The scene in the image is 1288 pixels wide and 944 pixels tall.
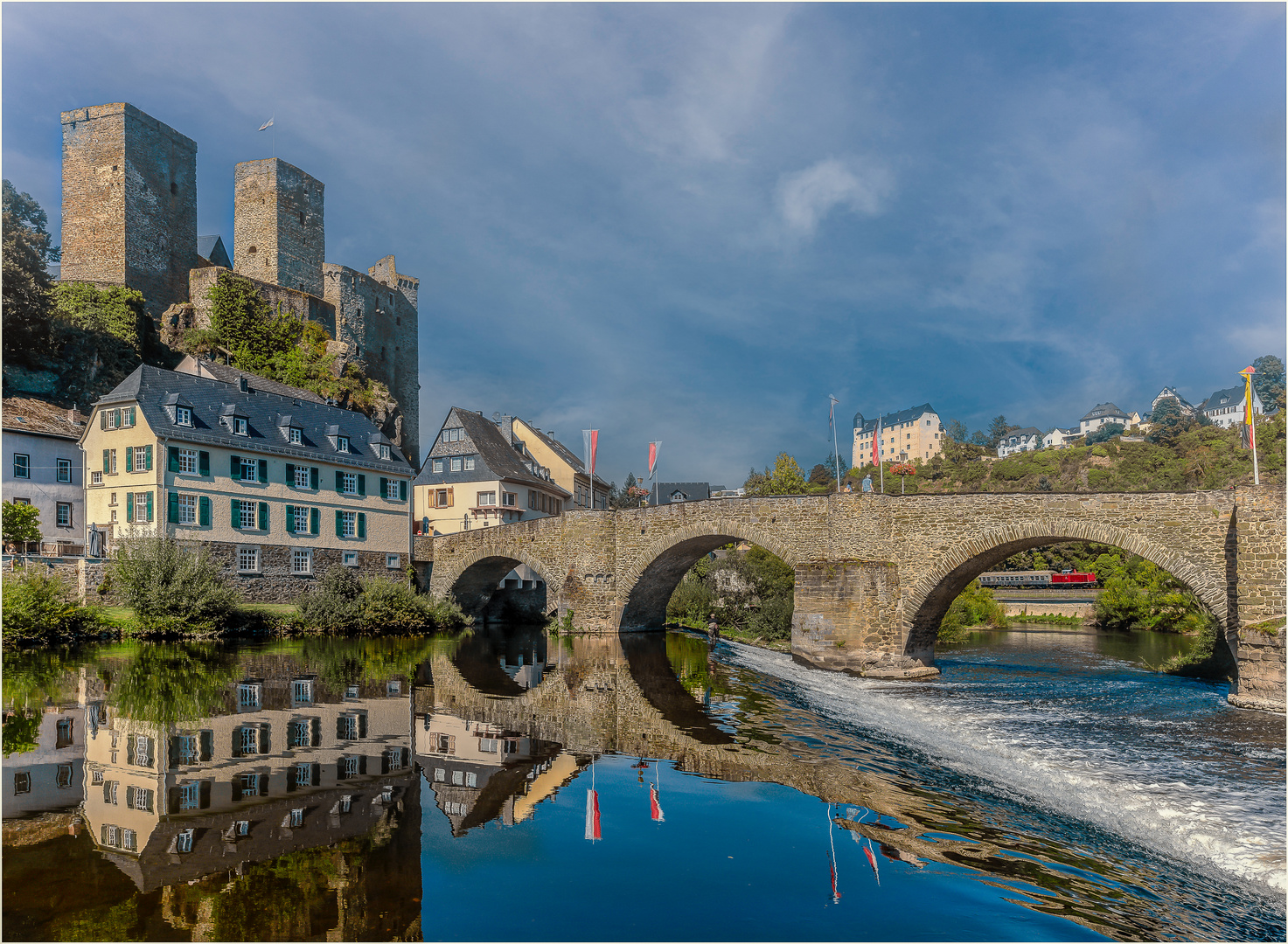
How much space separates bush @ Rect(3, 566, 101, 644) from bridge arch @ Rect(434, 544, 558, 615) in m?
13.5

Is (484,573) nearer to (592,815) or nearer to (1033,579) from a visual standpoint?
(592,815)

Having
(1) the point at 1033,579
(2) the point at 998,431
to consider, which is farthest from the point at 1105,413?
(1) the point at 1033,579

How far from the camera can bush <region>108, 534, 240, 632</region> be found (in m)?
23.1

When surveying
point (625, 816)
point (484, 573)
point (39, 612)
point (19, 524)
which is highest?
point (19, 524)

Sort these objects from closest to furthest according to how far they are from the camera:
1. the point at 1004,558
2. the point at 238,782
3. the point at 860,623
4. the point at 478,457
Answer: the point at 238,782 → the point at 1004,558 → the point at 860,623 → the point at 478,457

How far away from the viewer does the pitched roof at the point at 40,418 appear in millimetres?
27669

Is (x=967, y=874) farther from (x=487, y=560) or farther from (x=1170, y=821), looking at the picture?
(x=487, y=560)

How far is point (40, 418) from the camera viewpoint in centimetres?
2892

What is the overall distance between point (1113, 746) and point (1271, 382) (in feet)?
277

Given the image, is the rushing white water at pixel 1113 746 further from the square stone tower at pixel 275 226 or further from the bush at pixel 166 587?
the square stone tower at pixel 275 226

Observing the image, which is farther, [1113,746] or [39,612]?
[39,612]

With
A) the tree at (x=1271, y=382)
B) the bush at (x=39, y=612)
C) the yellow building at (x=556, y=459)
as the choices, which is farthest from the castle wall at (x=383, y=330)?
the tree at (x=1271, y=382)

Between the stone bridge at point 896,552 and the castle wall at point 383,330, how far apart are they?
27.2 metres

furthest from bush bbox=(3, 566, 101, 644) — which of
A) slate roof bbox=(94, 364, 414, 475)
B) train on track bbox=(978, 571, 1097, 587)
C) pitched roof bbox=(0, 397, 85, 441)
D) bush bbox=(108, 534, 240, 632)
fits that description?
train on track bbox=(978, 571, 1097, 587)
